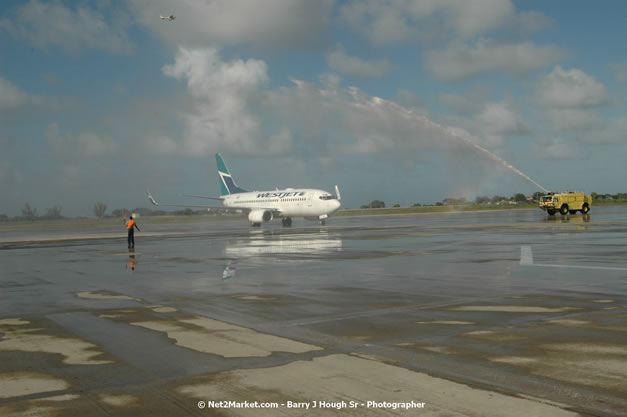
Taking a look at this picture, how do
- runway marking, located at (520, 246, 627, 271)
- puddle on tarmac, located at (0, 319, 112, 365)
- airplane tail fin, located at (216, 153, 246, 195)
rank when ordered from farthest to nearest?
1. airplane tail fin, located at (216, 153, 246, 195)
2. runway marking, located at (520, 246, 627, 271)
3. puddle on tarmac, located at (0, 319, 112, 365)

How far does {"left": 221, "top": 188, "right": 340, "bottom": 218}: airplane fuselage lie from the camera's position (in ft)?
198

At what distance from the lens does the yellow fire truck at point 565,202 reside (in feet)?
218

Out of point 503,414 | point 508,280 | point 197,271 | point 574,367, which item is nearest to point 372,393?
point 503,414

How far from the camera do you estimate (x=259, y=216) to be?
2454 inches

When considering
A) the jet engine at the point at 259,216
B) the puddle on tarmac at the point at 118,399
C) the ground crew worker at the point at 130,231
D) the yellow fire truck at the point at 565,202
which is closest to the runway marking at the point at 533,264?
the puddle on tarmac at the point at 118,399

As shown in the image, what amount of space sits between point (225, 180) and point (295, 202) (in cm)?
2160

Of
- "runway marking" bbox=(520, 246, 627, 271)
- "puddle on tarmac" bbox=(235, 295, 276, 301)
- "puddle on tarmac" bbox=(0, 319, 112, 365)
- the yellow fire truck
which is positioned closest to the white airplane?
the yellow fire truck

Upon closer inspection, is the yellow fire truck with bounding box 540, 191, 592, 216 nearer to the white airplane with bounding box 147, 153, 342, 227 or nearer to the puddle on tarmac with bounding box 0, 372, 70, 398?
the white airplane with bounding box 147, 153, 342, 227

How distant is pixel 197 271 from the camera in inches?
776

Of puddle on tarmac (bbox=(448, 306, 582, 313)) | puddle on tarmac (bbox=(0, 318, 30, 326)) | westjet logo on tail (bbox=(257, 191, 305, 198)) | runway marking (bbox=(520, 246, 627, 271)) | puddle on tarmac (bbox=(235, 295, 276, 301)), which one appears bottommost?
puddle on tarmac (bbox=(0, 318, 30, 326))

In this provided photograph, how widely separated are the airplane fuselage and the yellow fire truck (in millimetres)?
25822

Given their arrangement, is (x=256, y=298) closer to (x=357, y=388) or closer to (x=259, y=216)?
(x=357, y=388)

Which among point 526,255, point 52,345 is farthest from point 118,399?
point 526,255

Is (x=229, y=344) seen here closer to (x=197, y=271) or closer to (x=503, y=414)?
(x=503, y=414)
